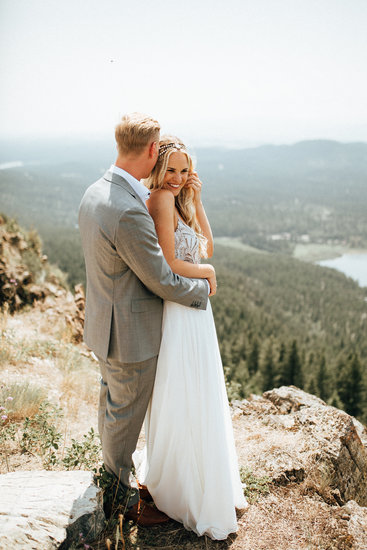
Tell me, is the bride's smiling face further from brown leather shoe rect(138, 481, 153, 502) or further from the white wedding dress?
brown leather shoe rect(138, 481, 153, 502)

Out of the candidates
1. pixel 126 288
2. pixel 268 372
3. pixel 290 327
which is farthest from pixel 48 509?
pixel 290 327

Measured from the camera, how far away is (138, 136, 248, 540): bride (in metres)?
2.54

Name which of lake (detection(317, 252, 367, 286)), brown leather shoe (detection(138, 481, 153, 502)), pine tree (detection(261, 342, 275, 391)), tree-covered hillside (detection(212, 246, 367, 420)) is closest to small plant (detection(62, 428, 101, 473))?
brown leather shoe (detection(138, 481, 153, 502))

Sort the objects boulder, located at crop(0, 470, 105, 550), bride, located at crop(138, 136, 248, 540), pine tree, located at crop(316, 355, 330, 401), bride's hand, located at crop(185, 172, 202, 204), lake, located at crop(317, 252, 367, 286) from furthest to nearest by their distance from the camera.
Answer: lake, located at crop(317, 252, 367, 286)
pine tree, located at crop(316, 355, 330, 401)
bride's hand, located at crop(185, 172, 202, 204)
bride, located at crop(138, 136, 248, 540)
boulder, located at crop(0, 470, 105, 550)

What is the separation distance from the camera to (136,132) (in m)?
2.11

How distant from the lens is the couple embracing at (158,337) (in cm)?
219

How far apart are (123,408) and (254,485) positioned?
148cm

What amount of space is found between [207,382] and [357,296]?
113 m

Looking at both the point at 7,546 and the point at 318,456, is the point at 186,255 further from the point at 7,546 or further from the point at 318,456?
the point at 318,456

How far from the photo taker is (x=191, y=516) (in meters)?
2.65

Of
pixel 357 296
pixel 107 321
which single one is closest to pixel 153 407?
pixel 107 321

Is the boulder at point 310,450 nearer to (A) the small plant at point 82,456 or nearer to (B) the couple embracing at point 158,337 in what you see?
(B) the couple embracing at point 158,337

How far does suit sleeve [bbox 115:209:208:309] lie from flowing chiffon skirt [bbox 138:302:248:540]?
29 centimetres

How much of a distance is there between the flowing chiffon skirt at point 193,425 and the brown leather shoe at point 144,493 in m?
0.34
